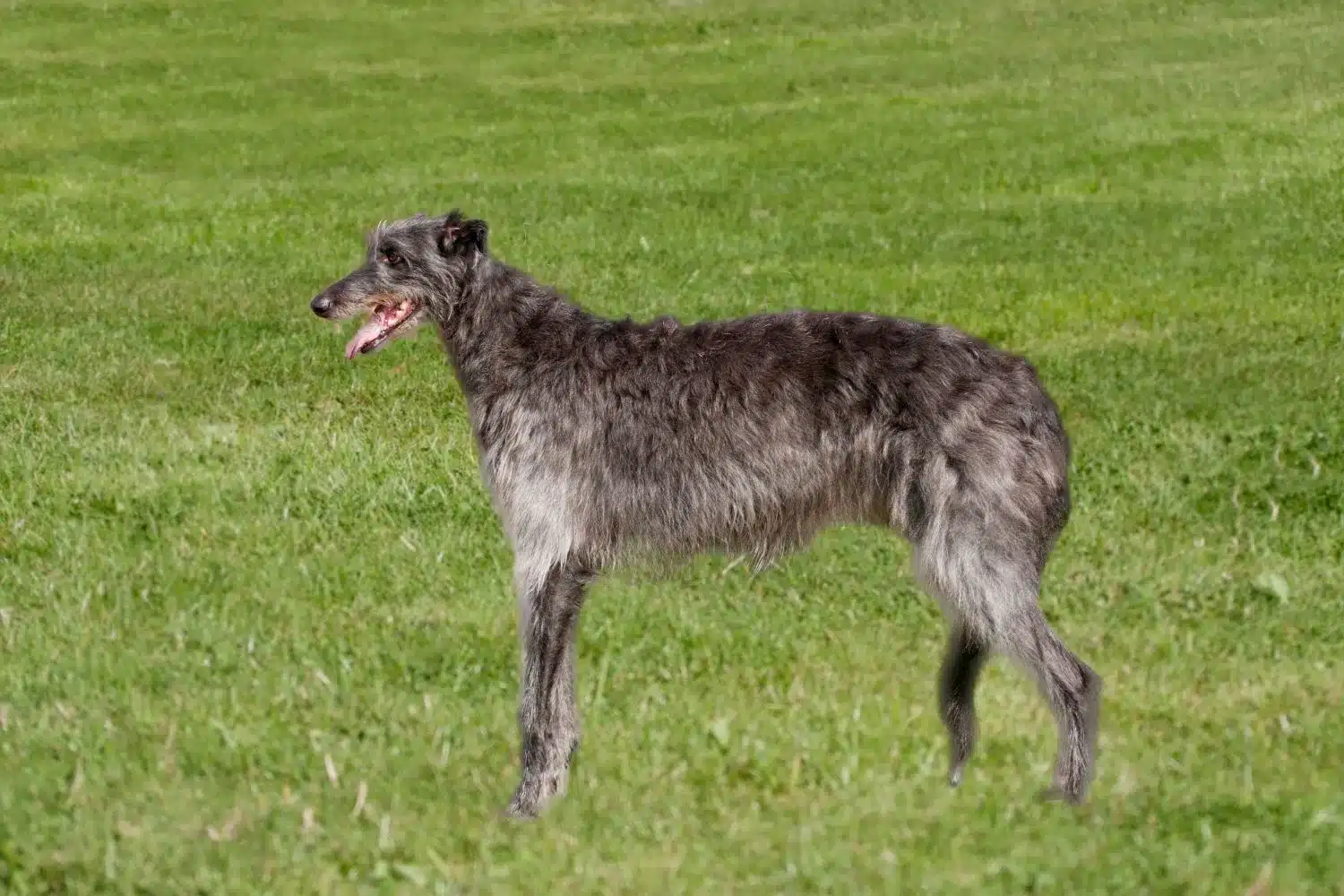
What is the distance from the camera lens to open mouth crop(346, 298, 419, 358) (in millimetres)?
7363

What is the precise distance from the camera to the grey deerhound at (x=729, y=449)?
6625 millimetres

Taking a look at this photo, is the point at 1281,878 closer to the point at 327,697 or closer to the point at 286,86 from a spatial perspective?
the point at 327,697

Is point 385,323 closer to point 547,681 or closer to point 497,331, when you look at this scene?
point 497,331

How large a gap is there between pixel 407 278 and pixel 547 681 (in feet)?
5.24

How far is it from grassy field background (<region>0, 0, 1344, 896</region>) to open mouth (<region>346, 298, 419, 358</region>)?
1336 mm

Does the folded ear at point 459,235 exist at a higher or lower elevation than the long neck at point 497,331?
higher

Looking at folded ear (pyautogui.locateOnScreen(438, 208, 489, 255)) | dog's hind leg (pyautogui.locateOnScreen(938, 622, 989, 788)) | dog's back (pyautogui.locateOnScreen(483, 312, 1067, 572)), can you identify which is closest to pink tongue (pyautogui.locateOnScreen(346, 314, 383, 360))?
folded ear (pyautogui.locateOnScreen(438, 208, 489, 255))

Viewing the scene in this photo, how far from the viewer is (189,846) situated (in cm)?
599

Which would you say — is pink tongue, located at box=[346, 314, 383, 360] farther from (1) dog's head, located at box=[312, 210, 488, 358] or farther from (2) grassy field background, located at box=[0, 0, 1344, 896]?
(2) grassy field background, located at box=[0, 0, 1344, 896]

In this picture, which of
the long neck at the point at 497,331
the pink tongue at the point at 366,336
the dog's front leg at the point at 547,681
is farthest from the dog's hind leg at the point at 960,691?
the pink tongue at the point at 366,336

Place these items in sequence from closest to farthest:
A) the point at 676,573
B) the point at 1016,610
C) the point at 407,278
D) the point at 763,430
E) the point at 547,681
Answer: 1. the point at 1016,610
2. the point at 547,681
3. the point at 763,430
4. the point at 407,278
5. the point at 676,573

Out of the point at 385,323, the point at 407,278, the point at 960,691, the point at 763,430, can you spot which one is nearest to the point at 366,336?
the point at 385,323

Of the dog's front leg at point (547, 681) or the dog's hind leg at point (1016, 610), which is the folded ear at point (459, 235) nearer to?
the dog's front leg at point (547, 681)

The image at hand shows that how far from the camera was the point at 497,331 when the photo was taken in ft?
24.2
